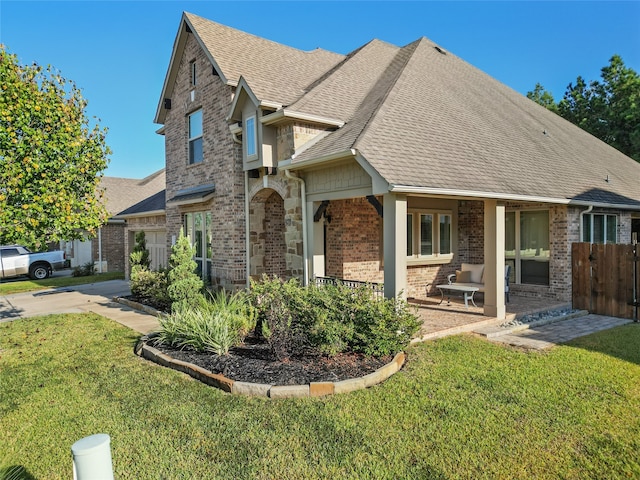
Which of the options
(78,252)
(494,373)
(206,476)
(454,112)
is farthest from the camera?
(78,252)

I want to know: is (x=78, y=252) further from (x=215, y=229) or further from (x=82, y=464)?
(x=82, y=464)

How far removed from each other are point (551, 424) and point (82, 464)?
475 centimetres

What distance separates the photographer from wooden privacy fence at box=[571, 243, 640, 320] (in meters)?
10.6

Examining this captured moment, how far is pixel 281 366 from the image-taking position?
21.9 ft

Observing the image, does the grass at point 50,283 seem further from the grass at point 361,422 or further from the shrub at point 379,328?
the shrub at point 379,328

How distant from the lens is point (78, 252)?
28.5m

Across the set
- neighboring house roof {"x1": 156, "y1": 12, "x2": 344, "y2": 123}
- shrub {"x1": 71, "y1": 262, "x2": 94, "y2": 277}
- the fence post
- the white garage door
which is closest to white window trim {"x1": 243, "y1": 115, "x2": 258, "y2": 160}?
neighboring house roof {"x1": 156, "y1": 12, "x2": 344, "y2": 123}

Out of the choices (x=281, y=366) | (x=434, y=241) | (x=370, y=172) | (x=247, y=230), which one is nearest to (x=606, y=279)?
(x=434, y=241)

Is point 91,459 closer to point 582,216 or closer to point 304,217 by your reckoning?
point 304,217

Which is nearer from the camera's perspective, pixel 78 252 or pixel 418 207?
pixel 418 207

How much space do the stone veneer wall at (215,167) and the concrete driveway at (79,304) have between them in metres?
2.81

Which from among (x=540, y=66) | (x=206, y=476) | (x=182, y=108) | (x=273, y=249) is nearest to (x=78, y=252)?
(x=182, y=108)

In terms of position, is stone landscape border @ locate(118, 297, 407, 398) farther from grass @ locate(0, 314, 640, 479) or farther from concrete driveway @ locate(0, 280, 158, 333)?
concrete driveway @ locate(0, 280, 158, 333)

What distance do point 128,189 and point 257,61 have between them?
19.9m
